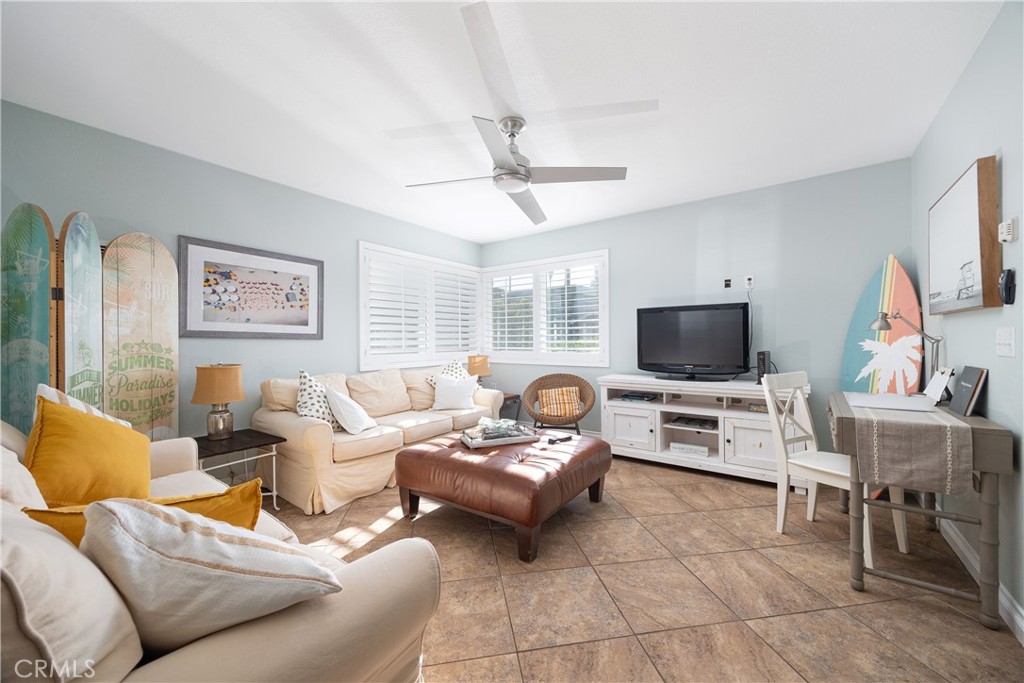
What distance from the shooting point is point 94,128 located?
2.59 meters

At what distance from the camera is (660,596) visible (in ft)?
6.23

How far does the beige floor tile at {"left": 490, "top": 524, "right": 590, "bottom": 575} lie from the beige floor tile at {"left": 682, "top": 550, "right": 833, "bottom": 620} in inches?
24.4

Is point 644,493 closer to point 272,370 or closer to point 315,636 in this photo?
point 315,636

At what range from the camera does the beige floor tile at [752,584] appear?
1811 millimetres

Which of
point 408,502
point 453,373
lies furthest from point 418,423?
point 453,373

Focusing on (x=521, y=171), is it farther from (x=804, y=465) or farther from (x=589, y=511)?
(x=804, y=465)

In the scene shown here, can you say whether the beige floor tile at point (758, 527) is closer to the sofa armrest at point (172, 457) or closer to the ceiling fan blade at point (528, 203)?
the ceiling fan blade at point (528, 203)

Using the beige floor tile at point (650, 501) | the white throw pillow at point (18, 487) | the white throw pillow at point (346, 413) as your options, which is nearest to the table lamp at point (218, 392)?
the white throw pillow at point (346, 413)

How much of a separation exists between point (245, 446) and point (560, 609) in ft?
7.42

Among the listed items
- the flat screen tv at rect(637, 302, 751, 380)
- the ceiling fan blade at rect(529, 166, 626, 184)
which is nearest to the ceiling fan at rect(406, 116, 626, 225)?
the ceiling fan blade at rect(529, 166, 626, 184)

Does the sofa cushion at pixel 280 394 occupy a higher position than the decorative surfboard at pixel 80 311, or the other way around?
Answer: the decorative surfboard at pixel 80 311

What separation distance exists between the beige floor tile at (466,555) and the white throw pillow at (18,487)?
144 centimetres

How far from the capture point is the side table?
2.61 m

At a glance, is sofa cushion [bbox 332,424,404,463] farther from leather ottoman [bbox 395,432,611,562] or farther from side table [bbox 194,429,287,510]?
leather ottoman [bbox 395,432,611,562]
